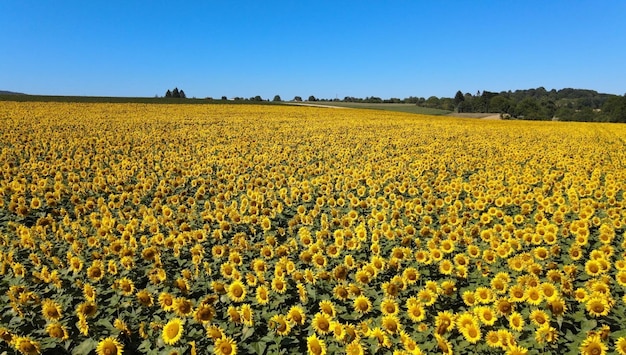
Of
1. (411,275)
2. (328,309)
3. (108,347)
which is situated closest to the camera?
(108,347)

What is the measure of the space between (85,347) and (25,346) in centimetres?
48

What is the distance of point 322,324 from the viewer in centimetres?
404

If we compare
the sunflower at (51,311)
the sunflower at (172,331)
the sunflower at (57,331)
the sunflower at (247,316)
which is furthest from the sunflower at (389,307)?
the sunflower at (51,311)

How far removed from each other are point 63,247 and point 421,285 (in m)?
5.29

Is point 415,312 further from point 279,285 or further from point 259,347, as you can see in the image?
point 259,347

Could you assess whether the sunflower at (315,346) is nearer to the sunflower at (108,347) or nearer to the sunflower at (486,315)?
the sunflower at (486,315)

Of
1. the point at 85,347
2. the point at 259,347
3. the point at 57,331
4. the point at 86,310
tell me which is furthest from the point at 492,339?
the point at 57,331

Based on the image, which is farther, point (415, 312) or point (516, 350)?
point (415, 312)

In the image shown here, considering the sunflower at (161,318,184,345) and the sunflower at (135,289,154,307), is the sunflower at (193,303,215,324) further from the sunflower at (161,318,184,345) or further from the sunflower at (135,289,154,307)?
the sunflower at (135,289,154,307)

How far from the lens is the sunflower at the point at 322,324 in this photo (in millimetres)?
4004

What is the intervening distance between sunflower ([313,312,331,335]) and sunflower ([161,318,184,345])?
131 centimetres

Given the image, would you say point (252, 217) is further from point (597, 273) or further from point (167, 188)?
point (597, 273)

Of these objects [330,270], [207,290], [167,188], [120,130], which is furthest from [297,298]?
[120,130]

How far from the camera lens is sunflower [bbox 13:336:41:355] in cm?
353
